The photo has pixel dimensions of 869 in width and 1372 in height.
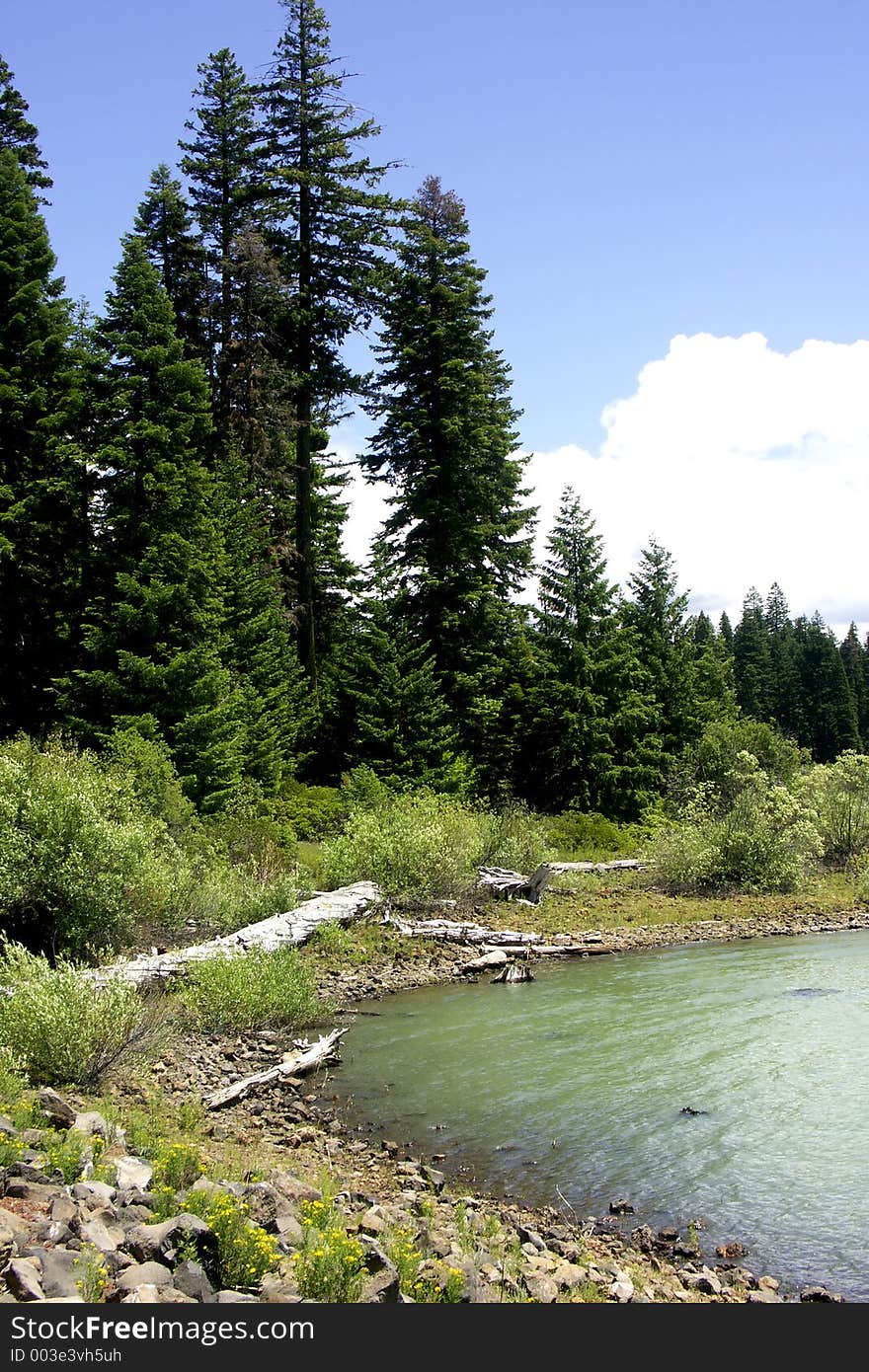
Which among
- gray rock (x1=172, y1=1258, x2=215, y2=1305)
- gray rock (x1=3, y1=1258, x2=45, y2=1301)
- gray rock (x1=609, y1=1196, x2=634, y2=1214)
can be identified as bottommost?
gray rock (x1=609, y1=1196, x2=634, y2=1214)

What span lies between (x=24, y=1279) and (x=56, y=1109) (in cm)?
439

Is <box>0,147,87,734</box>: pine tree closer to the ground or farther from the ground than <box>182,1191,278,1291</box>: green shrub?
farther from the ground

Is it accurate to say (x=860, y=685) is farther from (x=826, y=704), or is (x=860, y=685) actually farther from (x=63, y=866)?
(x=63, y=866)

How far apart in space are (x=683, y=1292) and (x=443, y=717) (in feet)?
99.9

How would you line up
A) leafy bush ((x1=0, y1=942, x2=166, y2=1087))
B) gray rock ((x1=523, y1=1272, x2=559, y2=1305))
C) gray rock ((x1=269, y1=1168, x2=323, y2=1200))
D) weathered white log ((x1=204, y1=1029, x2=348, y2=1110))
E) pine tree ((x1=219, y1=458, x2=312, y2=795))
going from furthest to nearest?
pine tree ((x1=219, y1=458, x2=312, y2=795)), weathered white log ((x1=204, y1=1029, x2=348, y2=1110)), leafy bush ((x1=0, y1=942, x2=166, y2=1087)), gray rock ((x1=269, y1=1168, x2=323, y2=1200)), gray rock ((x1=523, y1=1272, x2=559, y2=1305))

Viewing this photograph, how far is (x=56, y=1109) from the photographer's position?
10.0 meters

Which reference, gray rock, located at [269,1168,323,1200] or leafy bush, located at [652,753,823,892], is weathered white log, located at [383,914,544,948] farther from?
gray rock, located at [269,1168,323,1200]

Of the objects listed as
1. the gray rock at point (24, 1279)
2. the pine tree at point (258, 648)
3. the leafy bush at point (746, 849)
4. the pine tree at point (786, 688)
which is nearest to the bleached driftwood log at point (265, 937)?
the gray rock at point (24, 1279)

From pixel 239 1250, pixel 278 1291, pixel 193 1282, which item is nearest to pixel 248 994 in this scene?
pixel 239 1250

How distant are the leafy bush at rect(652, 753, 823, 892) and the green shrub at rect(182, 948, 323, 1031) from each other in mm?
15715

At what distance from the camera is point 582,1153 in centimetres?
1152

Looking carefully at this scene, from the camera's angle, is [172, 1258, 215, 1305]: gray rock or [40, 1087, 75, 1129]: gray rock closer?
[172, 1258, 215, 1305]: gray rock

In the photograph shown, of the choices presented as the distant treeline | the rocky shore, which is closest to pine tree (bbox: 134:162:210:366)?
the distant treeline

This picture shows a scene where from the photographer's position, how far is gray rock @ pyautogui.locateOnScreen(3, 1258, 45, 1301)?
582cm
